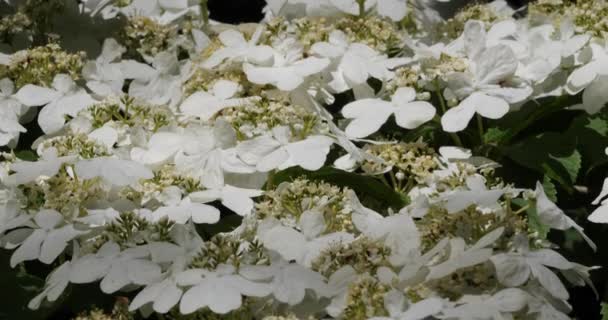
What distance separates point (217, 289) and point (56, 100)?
72cm

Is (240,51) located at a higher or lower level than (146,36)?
higher

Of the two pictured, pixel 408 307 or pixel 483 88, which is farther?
pixel 483 88

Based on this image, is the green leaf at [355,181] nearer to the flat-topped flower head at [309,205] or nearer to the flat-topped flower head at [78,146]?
the flat-topped flower head at [309,205]

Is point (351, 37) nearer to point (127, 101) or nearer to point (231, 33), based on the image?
point (231, 33)

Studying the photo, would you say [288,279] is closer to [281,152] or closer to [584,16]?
[281,152]

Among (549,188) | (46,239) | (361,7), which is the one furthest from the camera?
(361,7)

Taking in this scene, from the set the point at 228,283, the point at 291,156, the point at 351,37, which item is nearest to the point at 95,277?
the point at 228,283

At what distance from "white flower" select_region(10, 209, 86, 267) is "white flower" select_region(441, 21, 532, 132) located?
63 centimetres

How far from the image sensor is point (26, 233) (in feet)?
4.99

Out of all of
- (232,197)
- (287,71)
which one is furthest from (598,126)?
(232,197)

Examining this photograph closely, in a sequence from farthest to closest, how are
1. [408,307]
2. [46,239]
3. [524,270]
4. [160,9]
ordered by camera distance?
[160,9] → [46,239] → [524,270] → [408,307]

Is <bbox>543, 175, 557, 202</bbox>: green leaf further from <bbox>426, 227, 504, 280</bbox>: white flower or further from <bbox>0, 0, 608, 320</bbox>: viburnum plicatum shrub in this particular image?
<bbox>426, 227, 504, 280</bbox>: white flower

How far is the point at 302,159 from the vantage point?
162cm

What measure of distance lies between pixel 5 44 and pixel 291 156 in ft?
2.52
